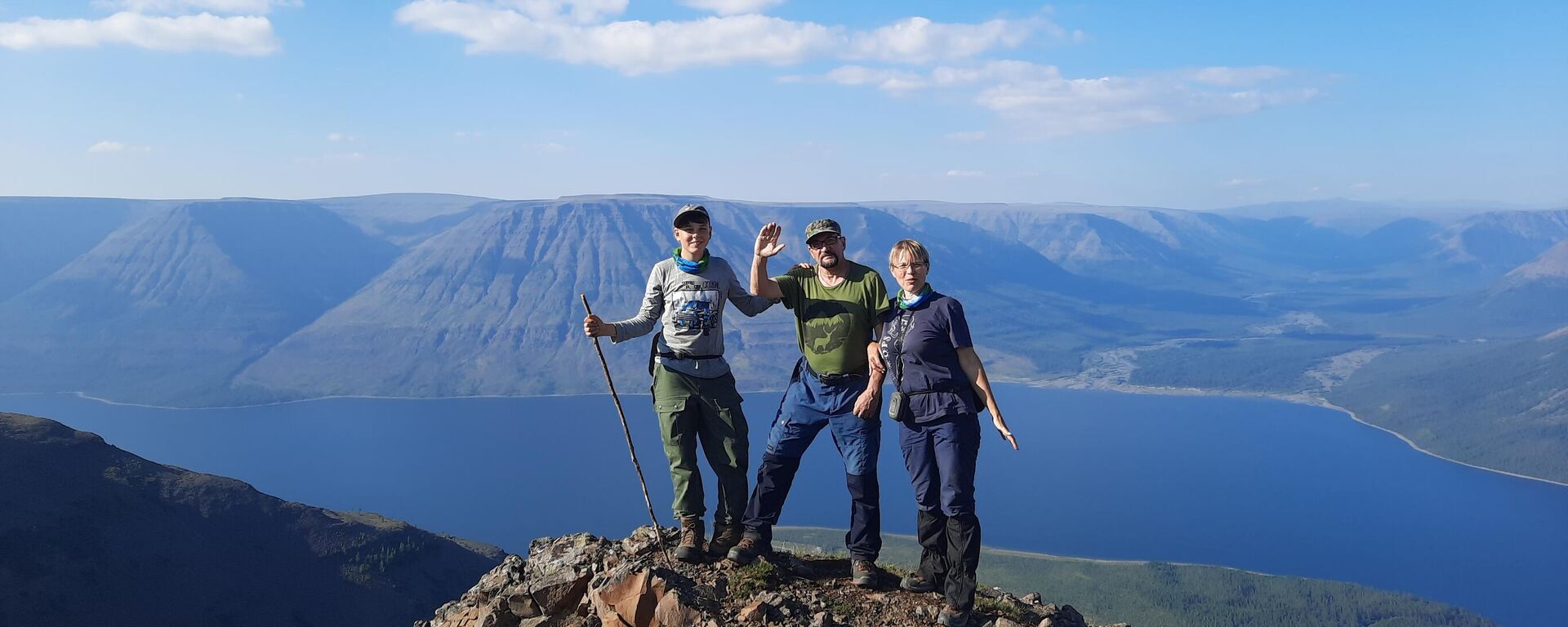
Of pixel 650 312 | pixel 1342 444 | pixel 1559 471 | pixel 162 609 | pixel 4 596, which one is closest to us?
pixel 650 312

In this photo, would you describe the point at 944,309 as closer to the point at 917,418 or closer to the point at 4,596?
the point at 917,418

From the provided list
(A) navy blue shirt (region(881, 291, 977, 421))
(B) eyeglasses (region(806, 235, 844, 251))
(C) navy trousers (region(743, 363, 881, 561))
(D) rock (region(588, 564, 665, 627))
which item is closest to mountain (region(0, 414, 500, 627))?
(D) rock (region(588, 564, 665, 627))

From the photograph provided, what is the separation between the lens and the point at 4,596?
64.2 m

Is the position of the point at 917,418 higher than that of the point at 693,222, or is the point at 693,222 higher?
the point at 693,222

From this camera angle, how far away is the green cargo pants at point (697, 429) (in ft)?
31.4

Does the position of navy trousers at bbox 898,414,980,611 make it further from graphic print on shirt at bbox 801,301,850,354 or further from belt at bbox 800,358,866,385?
graphic print on shirt at bbox 801,301,850,354

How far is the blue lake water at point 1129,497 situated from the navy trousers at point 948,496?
123688 mm

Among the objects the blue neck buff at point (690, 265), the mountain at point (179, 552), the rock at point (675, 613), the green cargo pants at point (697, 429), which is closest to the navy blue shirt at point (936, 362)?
the green cargo pants at point (697, 429)

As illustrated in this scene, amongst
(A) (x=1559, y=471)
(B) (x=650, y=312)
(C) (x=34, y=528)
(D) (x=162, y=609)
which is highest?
(B) (x=650, y=312)

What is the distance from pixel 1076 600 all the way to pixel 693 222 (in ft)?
331

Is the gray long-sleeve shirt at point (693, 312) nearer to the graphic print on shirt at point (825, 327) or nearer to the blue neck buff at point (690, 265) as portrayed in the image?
the blue neck buff at point (690, 265)

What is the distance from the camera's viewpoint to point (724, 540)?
9836 millimetres

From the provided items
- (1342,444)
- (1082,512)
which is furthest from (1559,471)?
(1082,512)

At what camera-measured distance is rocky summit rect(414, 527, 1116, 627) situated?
28.8 ft
